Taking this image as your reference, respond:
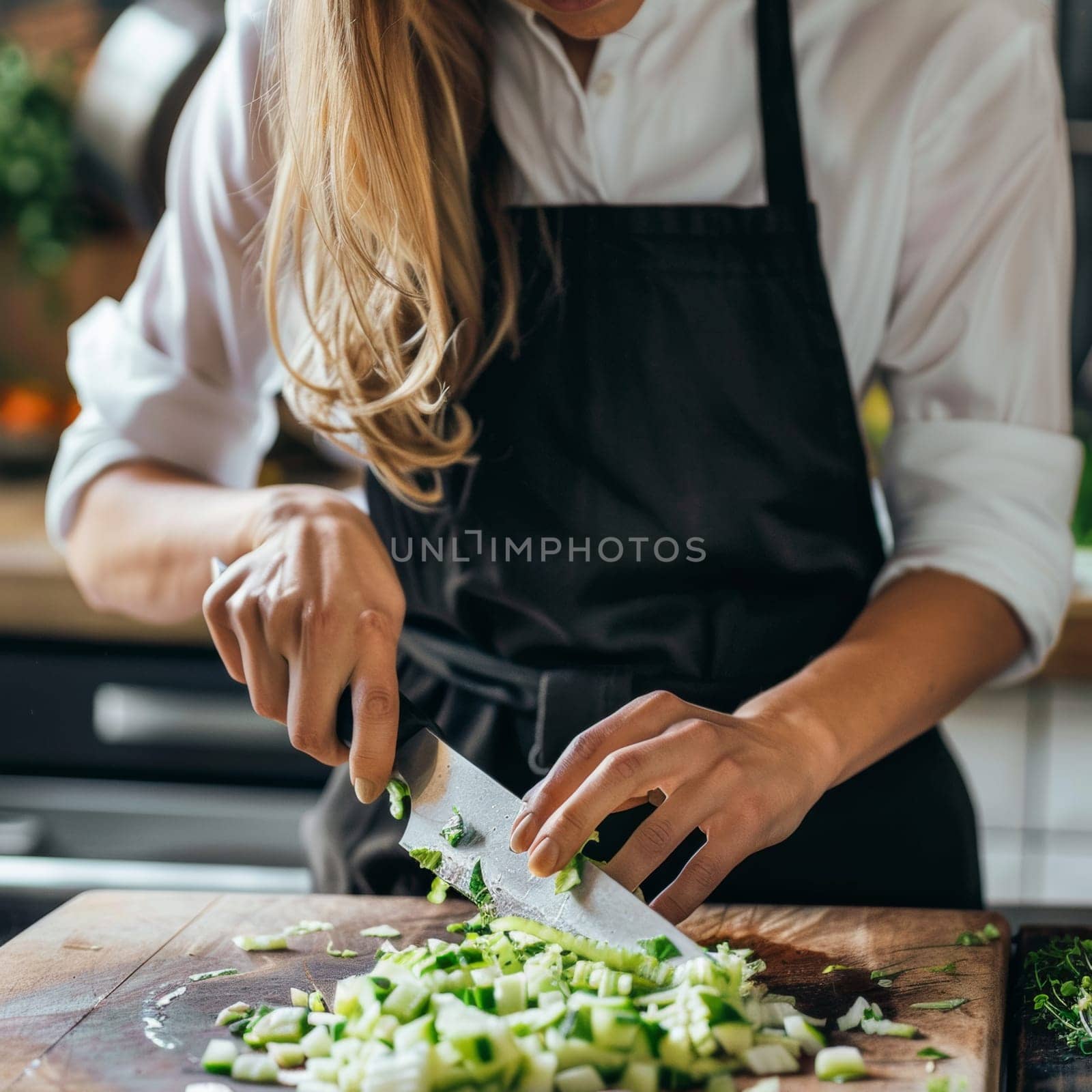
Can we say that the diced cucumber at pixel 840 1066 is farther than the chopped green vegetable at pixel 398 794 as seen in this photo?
No

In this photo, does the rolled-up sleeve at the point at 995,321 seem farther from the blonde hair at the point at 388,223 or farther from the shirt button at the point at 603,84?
the blonde hair at the point at 388,223

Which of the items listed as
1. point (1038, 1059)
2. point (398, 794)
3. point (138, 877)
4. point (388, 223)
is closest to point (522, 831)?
point (398, 794)

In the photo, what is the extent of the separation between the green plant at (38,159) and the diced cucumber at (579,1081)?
2125 mm

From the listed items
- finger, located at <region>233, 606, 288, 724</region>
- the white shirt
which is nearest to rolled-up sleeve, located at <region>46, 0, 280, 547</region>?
the white shirt

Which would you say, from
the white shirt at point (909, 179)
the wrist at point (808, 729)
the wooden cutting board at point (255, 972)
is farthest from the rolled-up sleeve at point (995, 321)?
the wooden cutting board at point (255, 972)

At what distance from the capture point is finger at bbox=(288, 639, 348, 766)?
37.4 inches

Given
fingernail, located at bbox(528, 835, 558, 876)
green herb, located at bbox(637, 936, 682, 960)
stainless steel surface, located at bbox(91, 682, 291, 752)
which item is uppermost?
fingernail, located at bbox(528, 835, 558, 876)

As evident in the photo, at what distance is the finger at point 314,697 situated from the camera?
951mm

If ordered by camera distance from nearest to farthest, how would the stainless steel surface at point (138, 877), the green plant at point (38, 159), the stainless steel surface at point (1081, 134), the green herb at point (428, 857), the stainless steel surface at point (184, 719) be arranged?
the green herb at point (428, 857) → the stainless steel surface at point (138, 877) → the stainless steel surface at point (184, 719) → the stainless steel surface at point (1081, 134) → the green plant at point (38, 159)

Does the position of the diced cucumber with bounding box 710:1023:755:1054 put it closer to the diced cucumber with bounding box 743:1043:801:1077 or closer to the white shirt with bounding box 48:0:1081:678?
the diced cucumber with bounding box 743:1043:801:1077

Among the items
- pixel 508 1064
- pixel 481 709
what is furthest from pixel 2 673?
pixel 508 1064

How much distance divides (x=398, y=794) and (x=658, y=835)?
21cm

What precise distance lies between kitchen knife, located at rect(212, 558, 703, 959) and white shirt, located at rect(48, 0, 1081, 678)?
15.6 inches

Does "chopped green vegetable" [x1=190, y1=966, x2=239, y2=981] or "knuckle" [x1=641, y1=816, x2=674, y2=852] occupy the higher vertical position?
"knuckle" [x1=641, y1=816, x2=674, y2=852]
